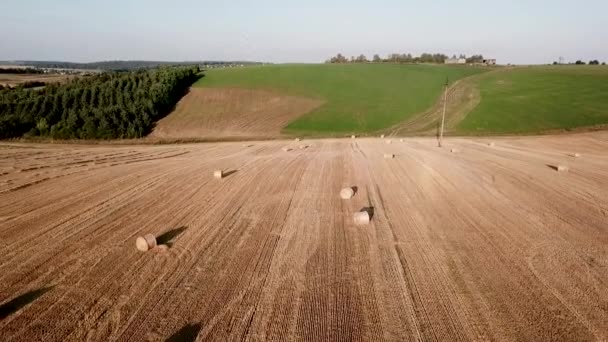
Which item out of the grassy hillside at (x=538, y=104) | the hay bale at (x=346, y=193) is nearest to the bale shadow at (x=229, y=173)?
the hay bale at (x=346, y=193)

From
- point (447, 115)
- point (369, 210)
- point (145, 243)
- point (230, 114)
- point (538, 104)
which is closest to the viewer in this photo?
point (145, 243)

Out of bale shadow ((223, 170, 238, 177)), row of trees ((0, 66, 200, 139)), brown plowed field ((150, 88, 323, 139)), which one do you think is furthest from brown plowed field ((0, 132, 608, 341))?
row of trees ((0, 66, 200, 139))

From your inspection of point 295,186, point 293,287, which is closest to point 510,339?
point 293,287

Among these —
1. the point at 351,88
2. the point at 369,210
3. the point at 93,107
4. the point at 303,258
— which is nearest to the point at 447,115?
the point at 351,88

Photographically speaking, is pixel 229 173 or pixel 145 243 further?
pixel 229 173

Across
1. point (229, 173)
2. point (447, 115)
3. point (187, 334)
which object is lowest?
point (187, 334)

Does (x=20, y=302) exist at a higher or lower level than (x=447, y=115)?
lower

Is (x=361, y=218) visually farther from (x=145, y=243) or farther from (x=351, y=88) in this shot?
(x=351, y=88)

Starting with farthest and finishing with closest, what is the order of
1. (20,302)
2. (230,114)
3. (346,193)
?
(230,114)
(346,193)
(20,302)

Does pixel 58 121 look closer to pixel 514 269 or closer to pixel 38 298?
pixel 38 298
